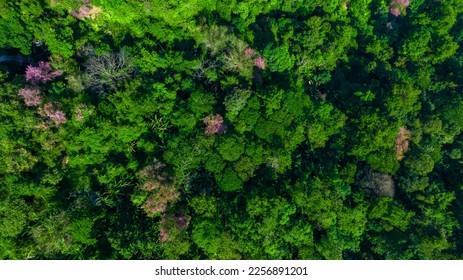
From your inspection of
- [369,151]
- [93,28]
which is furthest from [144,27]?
[369,151]

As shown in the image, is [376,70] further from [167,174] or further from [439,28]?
[167,174]

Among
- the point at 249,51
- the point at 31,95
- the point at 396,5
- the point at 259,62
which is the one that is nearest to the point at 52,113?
the point at 31,95

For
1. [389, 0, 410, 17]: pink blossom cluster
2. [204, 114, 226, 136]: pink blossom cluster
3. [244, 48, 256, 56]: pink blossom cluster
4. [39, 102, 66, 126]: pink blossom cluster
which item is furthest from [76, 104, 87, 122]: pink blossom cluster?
[389, 0, 410, 17]: pink blossom cluster

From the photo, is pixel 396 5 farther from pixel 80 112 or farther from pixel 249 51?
pixel 80 112

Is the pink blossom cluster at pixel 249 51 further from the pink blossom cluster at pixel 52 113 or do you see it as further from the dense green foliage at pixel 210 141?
the pink blossom cluster at pixel 52 113

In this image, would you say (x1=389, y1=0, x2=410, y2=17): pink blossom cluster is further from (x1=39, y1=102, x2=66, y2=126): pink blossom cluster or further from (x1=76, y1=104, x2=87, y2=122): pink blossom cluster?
(x1=39, y1=102, x2=66, y2=126): pink blossom cluster

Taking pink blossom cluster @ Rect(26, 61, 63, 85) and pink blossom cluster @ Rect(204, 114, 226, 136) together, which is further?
pink blossom cluster @ Rect(204, 114, 226, 136)
